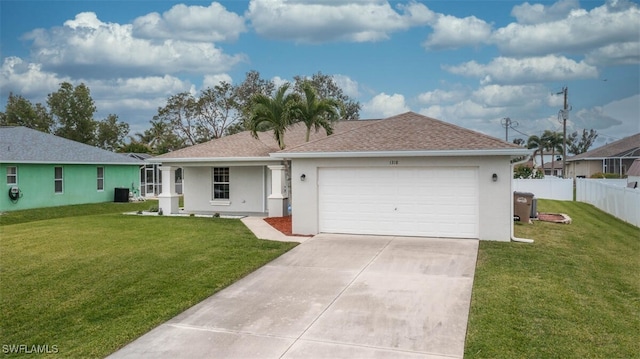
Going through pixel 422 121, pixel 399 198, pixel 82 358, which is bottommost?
pixel 82 358

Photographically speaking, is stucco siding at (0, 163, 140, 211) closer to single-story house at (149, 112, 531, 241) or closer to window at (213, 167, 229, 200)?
window at (213, 167, 229, 200)

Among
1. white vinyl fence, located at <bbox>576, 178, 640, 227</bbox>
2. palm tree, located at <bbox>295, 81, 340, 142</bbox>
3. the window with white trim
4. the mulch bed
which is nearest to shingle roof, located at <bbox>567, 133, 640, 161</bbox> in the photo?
white vinyl fence, located at <bbox>576, 178, 640, 227</bbox>

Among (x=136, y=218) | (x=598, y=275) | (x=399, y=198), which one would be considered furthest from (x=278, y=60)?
(x=598, y=275)

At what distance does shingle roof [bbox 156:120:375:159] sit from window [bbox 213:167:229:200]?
1.03 meters

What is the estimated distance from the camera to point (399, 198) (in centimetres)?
1272

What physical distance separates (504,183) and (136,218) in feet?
44.6

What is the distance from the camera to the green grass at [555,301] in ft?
18.0

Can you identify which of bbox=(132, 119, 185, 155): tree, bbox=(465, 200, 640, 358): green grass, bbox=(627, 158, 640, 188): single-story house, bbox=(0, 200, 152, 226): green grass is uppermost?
bbox=(132, 119, 185, 155): tree

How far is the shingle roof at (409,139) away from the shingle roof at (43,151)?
15466mm

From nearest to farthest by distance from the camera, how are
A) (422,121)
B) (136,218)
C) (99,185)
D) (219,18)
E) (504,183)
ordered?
(504,183)
(422,121)
(136,218)
(219,18)
(99,185)

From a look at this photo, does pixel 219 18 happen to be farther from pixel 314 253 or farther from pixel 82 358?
pixel 82 358

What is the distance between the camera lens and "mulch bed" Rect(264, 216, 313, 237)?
550 inches

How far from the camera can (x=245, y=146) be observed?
19.4 m

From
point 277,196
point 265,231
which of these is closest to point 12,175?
point 277,196
